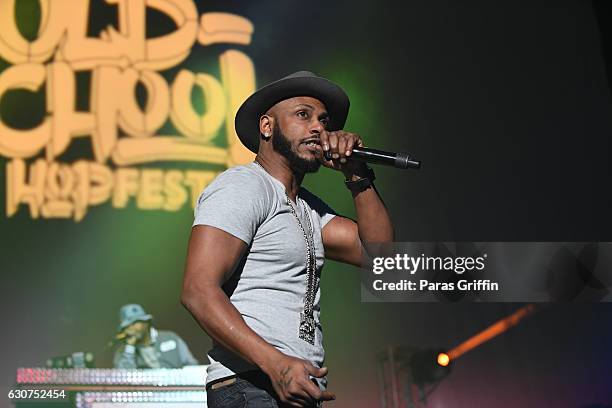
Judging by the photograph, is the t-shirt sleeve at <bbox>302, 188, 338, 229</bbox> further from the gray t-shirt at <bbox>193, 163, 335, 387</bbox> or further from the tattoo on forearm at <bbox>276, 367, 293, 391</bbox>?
the tattoo on forearm at <bbox>276, 367, 293, 391</bbox>

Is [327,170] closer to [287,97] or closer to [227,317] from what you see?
[287,97]

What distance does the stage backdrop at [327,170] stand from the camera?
4293 mm

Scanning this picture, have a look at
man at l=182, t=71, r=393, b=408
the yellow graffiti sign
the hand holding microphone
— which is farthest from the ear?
the yellow graffiti sign

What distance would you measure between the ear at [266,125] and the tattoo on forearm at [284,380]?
73 centimetres

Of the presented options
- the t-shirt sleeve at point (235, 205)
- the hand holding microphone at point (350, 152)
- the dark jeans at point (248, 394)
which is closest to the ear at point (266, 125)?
the hand holding microphone at point (350, 152)

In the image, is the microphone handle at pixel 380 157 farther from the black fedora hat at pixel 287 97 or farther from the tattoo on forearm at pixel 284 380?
the tattoo on forearm at pixel 284 380

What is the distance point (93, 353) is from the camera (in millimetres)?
4211

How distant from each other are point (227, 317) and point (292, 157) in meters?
0.55

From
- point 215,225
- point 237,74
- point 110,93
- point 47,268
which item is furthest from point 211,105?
point 215,225

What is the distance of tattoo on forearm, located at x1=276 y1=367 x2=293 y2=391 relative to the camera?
1591mm

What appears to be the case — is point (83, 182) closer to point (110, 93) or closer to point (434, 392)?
point (110, 93)

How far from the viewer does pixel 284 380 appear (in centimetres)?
160

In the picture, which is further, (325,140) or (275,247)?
(325,140)

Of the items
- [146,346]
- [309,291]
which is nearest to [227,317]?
[309,291]
